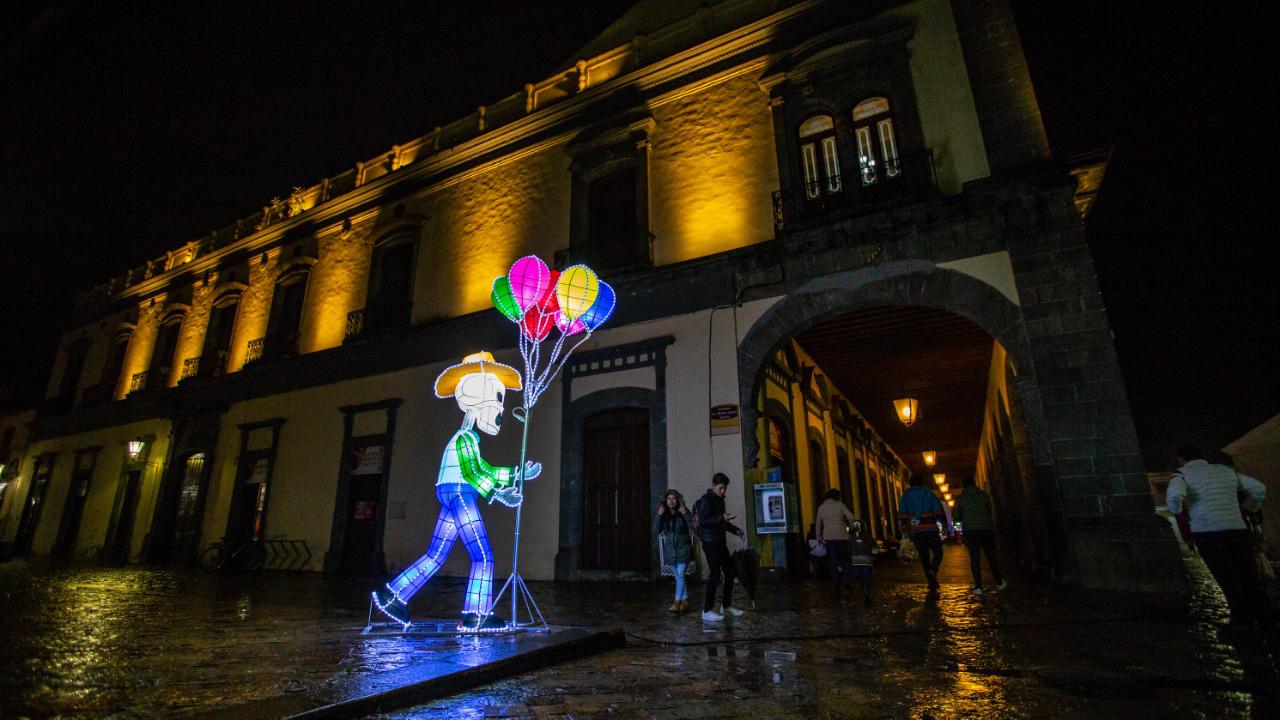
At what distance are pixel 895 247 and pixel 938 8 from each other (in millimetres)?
4181

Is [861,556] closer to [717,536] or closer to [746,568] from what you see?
[746,568]

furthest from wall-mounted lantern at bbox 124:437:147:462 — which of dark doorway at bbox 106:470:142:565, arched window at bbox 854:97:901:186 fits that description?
arched window at bbox 854:97:901:186

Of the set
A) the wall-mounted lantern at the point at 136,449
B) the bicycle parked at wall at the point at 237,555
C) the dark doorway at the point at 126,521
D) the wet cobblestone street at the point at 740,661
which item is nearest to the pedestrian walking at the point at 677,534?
the wet cobblestone street at the point at 740,661

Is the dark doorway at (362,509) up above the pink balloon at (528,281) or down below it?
below

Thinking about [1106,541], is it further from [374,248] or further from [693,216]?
[374,248]

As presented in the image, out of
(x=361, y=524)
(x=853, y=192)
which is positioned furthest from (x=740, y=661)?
(x=361, y=524)

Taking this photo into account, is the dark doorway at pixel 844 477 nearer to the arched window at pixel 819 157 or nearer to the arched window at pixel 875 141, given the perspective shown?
the arched window at pixel 819 157

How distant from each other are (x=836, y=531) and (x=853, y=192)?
16.8 ft

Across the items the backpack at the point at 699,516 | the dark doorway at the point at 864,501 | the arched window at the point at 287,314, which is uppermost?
the arched window at the point at 287,314

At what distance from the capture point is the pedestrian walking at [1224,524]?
464cm

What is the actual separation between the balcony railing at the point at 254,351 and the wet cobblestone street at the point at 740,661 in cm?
961

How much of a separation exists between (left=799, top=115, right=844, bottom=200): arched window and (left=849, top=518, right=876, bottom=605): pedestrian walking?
5196mm

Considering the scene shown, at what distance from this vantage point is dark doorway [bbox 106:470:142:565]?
16.1 meters

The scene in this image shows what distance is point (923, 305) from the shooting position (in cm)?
837
